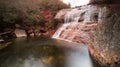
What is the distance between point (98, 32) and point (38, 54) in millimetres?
3871

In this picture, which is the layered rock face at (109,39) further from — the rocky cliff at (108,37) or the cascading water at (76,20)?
the cascading water at (76,20)

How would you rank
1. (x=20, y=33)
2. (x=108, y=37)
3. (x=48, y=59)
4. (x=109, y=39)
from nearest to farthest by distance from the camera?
(x=109, y=39)
(x=108, y=37)
(x=48, y=59)
(x=20, y=33)

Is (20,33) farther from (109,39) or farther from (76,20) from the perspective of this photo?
(109,39)

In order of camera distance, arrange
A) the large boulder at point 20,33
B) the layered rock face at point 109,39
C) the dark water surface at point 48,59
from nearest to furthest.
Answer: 1. the layered rock face at point 109,39
2. the dark water surface at point 48,59
3. the large boulder at point 20,33

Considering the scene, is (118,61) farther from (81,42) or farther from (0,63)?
(81,42)

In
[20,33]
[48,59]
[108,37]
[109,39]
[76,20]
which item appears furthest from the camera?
[20,33]

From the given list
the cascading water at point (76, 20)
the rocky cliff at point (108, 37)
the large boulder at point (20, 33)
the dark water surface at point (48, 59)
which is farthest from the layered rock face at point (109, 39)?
the large boulder at point (20, 33)

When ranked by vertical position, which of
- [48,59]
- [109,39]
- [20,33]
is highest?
[109,39]

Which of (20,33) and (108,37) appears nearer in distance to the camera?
(108,37)

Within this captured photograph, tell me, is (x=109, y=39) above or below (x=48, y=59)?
above

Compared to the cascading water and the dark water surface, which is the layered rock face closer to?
the dark water surface

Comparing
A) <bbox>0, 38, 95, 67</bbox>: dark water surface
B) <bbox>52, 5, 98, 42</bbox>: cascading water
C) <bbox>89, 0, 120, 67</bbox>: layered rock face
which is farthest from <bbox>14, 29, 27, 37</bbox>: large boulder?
<bbox>89, 0, 120, 67</bbox>: layered rock face


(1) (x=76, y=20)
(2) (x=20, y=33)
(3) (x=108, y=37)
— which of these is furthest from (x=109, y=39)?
(2) (x=20, y=33)

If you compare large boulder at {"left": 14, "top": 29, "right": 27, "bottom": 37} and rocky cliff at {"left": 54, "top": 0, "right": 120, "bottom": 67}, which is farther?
large boulder at {"left": 14, "top": 29, "right": 27, "bottom": 37}
